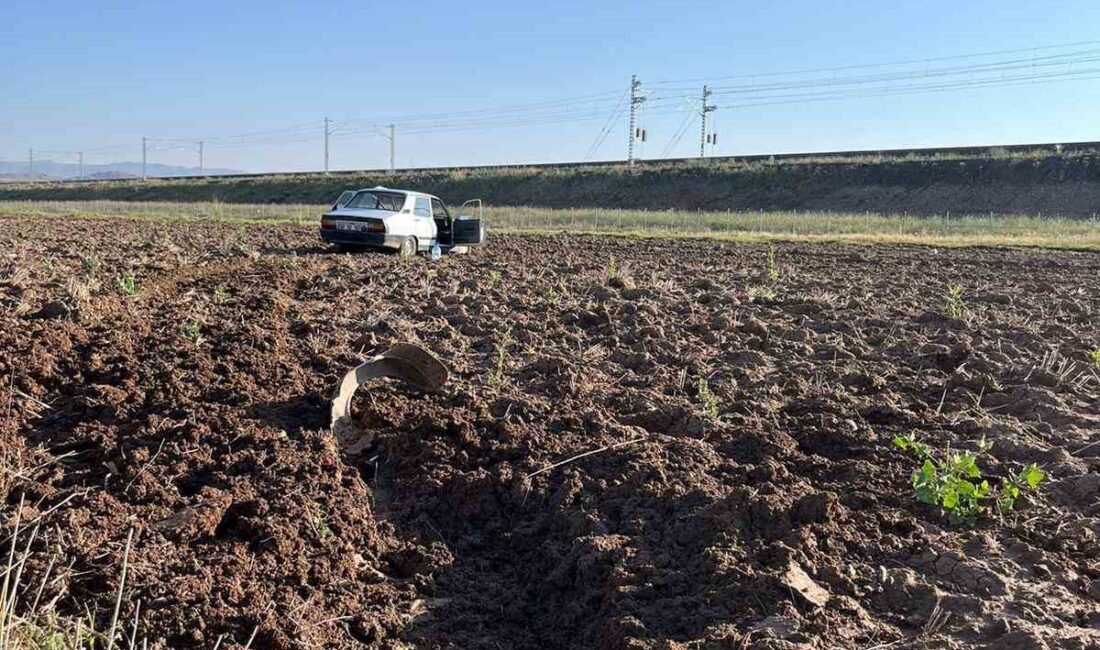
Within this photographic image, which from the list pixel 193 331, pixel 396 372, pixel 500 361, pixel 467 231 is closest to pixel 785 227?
pixel 467 231

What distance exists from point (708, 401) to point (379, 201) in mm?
11526

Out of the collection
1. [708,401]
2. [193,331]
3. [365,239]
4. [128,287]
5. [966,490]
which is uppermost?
[365,239]

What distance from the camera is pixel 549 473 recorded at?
5.00 meters

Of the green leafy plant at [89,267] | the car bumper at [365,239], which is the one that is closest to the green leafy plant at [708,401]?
the green leafy plant at [89,267]

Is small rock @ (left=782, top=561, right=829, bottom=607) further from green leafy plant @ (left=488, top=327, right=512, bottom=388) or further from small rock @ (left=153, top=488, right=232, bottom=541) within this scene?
green leafy plant @ (left=488, top=327, right=512, bottom=388)

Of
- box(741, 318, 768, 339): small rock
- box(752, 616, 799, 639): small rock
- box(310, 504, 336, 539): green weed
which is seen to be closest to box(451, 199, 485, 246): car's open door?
box(741, 318, 768, 339): small rock

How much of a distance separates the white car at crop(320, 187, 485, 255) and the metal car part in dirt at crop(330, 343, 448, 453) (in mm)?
8409

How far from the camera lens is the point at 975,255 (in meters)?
18.8

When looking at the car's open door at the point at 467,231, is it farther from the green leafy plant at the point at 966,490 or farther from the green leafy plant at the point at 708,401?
the green leafy plant at the point at 966,490

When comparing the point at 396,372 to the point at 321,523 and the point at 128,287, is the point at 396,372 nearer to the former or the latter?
the point at 321,523

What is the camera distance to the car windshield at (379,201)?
52.6ft

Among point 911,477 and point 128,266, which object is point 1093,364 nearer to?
point 911,477

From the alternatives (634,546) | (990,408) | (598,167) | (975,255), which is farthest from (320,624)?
(598,167)

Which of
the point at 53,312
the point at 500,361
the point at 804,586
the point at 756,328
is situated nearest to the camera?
the point at 804,586
